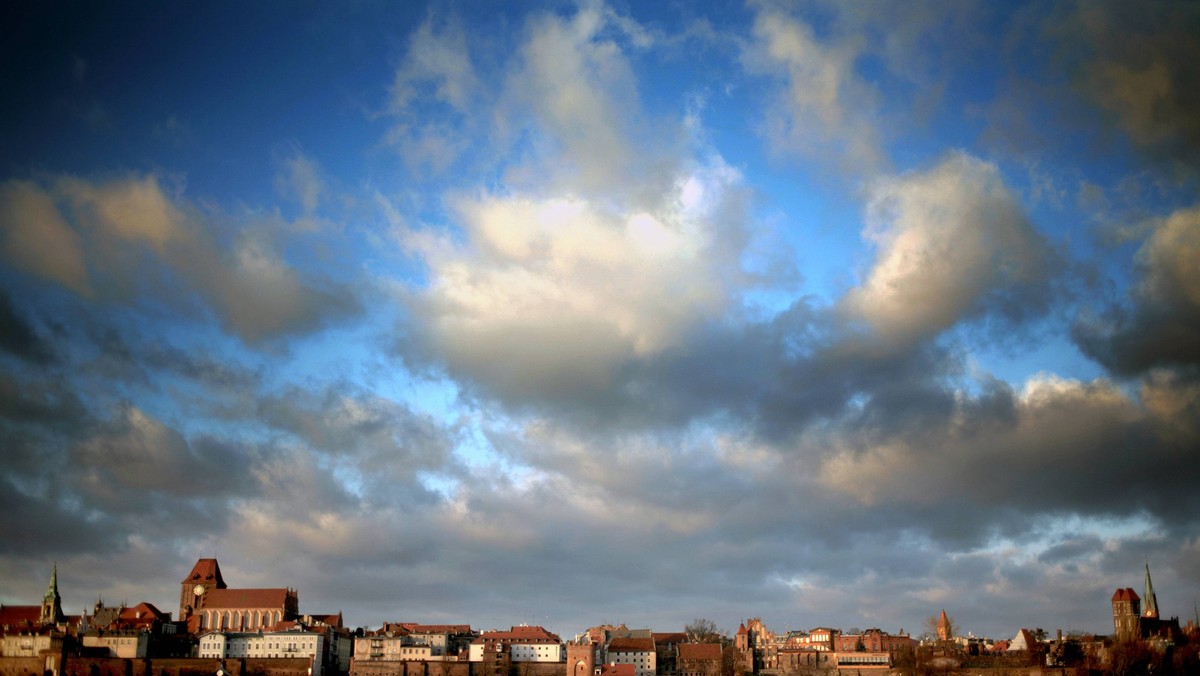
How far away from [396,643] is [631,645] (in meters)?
36.5

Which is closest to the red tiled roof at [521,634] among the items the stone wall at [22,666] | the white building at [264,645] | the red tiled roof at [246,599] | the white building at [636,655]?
the white building at [636,655]

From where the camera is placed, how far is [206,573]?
18312cm

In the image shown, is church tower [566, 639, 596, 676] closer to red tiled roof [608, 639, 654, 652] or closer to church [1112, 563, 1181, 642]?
red tiled roof [608, 639, 654, 652]

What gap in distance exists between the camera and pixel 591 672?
15038 cm

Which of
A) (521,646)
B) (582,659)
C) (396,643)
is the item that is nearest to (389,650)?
(396,643)

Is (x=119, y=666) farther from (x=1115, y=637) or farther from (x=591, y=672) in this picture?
(x=1115, y=637)

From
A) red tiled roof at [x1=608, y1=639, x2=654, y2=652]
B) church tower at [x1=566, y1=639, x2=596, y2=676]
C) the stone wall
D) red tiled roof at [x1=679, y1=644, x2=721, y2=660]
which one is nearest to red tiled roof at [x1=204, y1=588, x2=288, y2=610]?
the stone wall

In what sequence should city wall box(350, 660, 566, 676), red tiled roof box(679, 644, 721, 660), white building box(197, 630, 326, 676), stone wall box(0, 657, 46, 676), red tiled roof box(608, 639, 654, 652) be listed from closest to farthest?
stone wall box(0, 657, 46, 676) → city wall box(350, 660, 566, 676) → white building box(197, 630, 326, 676) → red tiled roof box(608, 639, 654, 652) → red tiled roof box(679, 644, 721, 660)

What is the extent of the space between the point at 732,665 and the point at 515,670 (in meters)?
36.3

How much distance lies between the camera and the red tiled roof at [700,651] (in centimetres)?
16912

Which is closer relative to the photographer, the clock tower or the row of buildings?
the row of buildings

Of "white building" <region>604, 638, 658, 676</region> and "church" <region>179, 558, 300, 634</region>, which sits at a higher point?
"church" <region>179, 558, 300, 634</region>

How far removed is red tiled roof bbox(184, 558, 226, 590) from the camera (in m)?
182

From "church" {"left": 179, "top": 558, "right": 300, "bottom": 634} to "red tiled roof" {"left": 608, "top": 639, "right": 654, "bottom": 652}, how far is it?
169 feet
